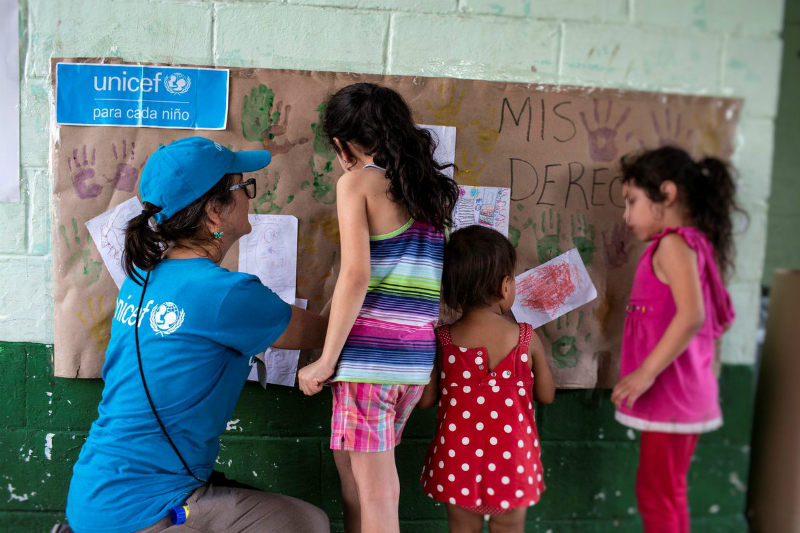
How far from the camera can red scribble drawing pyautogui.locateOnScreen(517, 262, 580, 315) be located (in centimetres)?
179

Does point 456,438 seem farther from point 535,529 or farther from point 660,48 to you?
point 660,48

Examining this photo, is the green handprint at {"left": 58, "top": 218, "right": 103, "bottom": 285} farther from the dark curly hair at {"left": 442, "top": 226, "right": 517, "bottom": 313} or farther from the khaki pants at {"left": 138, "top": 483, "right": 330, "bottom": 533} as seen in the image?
the dark curly hair at {"left": 442, "top": 226, "right": 517, "bottom": 313}

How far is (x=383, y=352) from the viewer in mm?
1462

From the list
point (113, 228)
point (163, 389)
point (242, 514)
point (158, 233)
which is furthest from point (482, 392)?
point (113, 228)

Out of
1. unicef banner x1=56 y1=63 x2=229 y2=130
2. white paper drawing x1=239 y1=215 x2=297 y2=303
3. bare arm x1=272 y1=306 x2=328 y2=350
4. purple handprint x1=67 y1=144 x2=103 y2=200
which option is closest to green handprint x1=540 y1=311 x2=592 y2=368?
bare arm x1=272 y1=306 x2=328 y2=350

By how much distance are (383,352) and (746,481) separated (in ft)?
3.28

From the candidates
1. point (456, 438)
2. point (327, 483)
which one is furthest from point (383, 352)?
point (327, 483)

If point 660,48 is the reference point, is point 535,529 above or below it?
below

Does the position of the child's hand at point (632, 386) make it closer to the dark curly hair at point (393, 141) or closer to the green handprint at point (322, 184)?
the dark curly hair at point (393, 141)

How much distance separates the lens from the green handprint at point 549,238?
70.0 inches

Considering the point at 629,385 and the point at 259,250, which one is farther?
the point at 259,250

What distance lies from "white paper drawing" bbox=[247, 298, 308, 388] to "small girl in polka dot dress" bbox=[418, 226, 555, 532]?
43 cm

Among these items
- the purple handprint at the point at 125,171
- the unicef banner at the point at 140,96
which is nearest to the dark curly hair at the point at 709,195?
the unicef banner at the point at 140,96

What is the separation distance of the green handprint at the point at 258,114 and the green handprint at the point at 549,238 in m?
0.84
